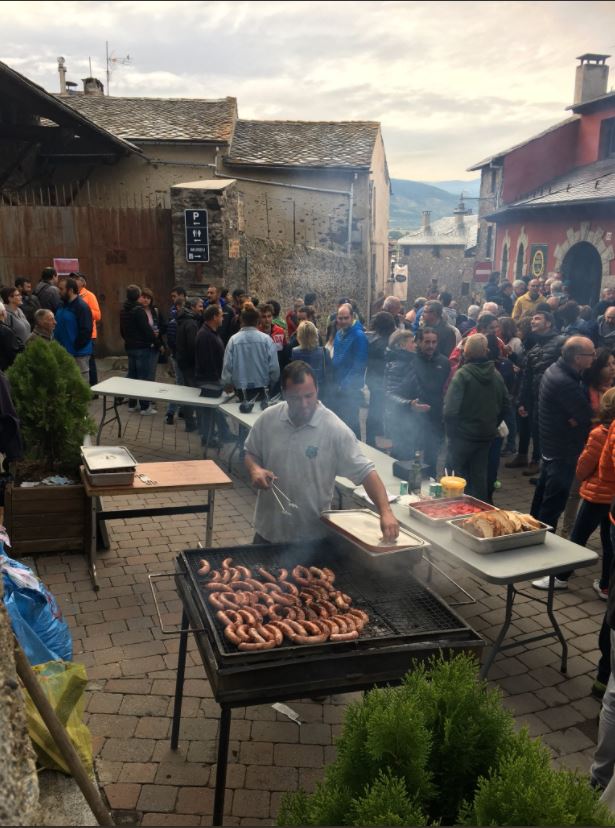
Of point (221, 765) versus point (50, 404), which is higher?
point (50, 404)

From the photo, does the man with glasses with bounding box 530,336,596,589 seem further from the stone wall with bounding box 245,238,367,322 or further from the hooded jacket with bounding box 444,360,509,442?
the stone wall with bounding box 245,238,367,322

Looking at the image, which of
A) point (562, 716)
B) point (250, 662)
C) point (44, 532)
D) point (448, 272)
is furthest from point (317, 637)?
point (448, 272)

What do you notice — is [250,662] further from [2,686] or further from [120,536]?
[120,536]

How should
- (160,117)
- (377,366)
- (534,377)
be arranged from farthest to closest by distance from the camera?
1. (160,117)
2. (377,366)
3. (534,377)

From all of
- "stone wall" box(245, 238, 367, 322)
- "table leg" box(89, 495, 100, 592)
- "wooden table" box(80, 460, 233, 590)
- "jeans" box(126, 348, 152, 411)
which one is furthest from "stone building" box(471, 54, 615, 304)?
"table leg" box(89, 495, 100, 592)

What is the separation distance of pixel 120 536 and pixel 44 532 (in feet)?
2.74

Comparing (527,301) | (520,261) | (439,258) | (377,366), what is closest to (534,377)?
(377,366)

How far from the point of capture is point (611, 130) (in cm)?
2367

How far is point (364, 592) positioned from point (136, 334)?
8.08 meters

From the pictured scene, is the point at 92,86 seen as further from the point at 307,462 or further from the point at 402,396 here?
the point at 307,462

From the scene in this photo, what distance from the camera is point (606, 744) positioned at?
3.34 m

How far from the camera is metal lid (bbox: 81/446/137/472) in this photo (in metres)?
5.39

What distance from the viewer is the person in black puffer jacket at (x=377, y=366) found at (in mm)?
8992

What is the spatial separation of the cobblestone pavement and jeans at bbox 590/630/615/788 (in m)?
0.42
